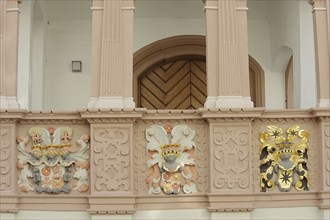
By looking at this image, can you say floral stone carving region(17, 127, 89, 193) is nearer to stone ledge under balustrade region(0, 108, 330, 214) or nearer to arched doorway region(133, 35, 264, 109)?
stone ledge under balustrade region(0, 108, 330, 214)

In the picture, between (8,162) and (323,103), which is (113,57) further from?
(323,103)

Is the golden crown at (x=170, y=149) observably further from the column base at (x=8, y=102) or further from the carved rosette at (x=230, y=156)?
the column base at (x=8, y=102)

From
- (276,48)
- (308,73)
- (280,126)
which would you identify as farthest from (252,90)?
(280,126)

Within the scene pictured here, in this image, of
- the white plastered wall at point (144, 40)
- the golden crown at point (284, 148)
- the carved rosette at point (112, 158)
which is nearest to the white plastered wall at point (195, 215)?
the carved rosette at point (112, 158)

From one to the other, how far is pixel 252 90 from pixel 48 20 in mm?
4258

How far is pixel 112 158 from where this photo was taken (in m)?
10.9

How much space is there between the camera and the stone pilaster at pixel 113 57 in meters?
11.0

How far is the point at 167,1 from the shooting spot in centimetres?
1469

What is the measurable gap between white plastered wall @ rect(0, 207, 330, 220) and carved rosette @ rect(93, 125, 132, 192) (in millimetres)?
439

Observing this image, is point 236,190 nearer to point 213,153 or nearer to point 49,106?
point 213,153

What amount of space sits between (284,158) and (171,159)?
1678 mm

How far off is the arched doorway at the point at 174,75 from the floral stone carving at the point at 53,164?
4.03 metres

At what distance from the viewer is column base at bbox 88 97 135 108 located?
11.0 m

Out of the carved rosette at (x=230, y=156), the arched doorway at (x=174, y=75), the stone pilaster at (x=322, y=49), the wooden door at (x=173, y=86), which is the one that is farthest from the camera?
the wooden door at (x=173, y=86)
